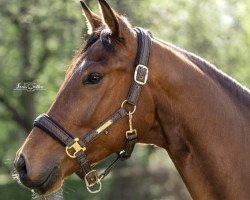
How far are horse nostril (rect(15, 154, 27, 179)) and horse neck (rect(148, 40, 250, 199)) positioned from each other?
3.53 ft

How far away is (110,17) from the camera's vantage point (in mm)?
4488

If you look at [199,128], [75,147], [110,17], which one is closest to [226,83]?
[199,128]

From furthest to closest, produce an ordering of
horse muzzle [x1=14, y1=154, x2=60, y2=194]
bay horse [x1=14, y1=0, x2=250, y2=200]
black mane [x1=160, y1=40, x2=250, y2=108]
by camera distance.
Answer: black mane [x1=160, y1=40, x2=250, y2=108] < bay horse [x1=14, y1=0, x2=250, y2=200] < horse muzzle [x1=14, y1=154, x2=60, y2=194]

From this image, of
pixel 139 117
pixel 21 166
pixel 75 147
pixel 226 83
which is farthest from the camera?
pixel 226 83

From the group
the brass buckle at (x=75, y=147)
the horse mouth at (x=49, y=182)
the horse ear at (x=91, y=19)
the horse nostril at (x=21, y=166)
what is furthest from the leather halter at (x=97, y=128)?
the horse ear at (x=91, y=19)

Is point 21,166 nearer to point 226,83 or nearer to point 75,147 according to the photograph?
point 75,147

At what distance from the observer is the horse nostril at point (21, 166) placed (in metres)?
4.34

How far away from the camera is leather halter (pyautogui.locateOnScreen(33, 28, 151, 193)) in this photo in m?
4.43

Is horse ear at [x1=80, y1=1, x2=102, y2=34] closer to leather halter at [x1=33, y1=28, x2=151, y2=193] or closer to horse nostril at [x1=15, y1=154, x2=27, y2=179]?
leather halter at [x1=33, y1=28, x2=151, y2=193]

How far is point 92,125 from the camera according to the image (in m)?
4.51

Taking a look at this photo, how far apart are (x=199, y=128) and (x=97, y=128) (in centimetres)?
77

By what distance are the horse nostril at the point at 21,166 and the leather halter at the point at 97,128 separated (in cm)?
27

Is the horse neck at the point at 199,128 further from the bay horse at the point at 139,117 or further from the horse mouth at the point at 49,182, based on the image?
the horse mouth at the point at 49,182

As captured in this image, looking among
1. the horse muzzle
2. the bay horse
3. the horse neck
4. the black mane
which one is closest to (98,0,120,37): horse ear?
the bay horse
